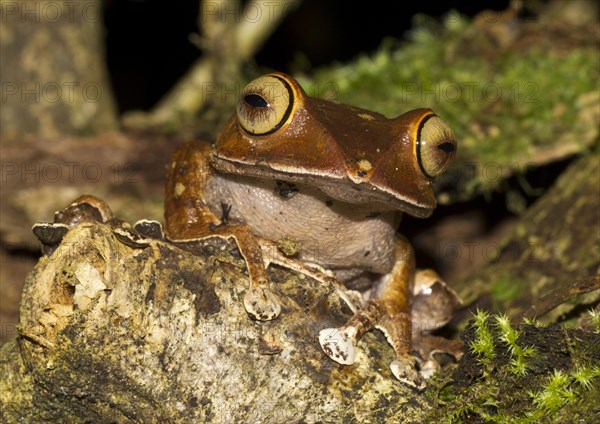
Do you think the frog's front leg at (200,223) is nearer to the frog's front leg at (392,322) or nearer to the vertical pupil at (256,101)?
the frog's front leg at (392,322)

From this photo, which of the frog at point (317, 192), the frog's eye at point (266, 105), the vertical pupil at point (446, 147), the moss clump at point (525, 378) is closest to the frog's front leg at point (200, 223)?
the frog at point (317, 192)

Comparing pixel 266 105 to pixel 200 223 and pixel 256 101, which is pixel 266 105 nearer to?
pixel 256 101

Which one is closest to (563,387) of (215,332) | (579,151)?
(215,332)

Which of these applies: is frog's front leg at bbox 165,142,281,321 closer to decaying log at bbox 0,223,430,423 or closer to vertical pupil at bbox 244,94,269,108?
decaying log at bbox 0,223,430,423

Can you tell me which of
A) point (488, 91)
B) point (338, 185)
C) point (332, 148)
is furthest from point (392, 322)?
point (488, 91)

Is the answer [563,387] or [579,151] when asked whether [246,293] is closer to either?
[563,387]

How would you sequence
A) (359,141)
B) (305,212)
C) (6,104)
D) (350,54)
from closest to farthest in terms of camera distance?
(359,141)
(305,212)
(6,104)
(350,54)

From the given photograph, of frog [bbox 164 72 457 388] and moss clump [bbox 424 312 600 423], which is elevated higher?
frog [bbox 164 72 457 388]

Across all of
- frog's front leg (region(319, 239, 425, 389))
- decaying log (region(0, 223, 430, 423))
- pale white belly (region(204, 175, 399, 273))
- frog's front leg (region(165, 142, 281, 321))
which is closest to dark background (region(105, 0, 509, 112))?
frog's front leg (region(165, 142, 281, 321))
